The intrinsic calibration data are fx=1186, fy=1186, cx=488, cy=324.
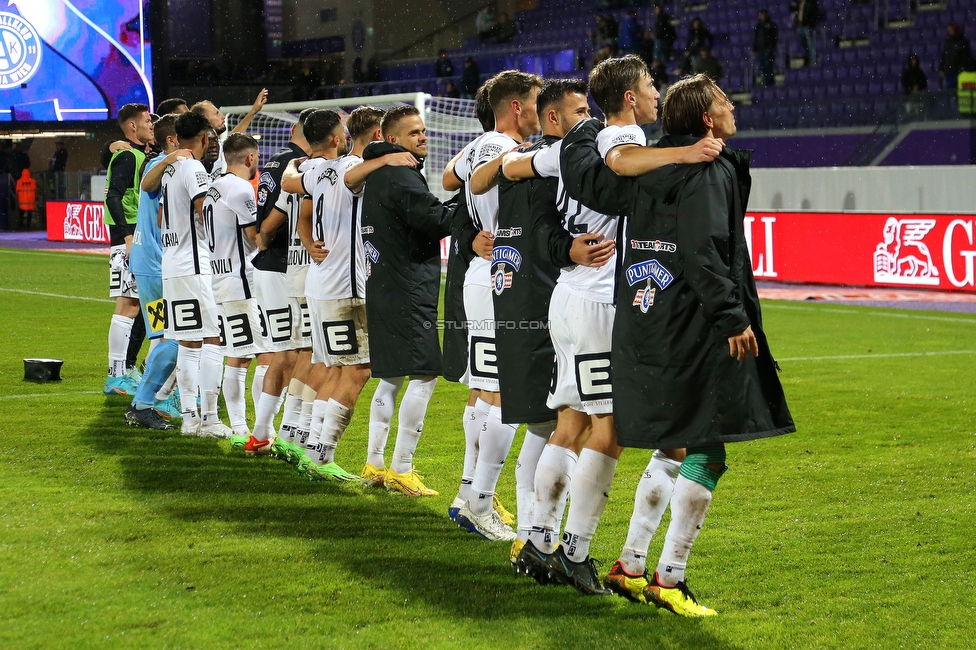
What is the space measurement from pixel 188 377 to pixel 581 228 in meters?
3.91

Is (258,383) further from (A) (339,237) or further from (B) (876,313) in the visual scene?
(B) (876,313)

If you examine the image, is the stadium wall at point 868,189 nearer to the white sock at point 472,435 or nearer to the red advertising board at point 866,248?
the red advertising board at point 866,248

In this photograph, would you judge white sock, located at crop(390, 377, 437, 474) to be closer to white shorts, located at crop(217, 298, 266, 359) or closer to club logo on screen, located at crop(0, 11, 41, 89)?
white shorts, located at crop(217, 298, 266, 359)

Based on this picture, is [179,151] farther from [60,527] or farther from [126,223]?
[60,527]

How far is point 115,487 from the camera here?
6.12m

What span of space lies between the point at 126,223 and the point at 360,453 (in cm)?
338

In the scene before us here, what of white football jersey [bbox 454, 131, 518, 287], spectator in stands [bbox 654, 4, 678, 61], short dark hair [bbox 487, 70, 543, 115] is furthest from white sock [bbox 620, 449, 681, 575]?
spectator in stands [bbox 654, 4, 678, 61]

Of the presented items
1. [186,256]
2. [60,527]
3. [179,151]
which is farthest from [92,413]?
[60,527]

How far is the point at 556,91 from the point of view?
15.4 ft

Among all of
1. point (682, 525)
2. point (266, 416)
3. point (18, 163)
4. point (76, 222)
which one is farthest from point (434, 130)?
point (18, 163)

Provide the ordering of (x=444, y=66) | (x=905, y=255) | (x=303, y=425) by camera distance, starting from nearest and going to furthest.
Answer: (x=303, y=425) < (x=905, y=255) < (x=444, y=66)

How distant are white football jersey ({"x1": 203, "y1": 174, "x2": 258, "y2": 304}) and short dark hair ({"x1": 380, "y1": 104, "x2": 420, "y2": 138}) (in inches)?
63.3

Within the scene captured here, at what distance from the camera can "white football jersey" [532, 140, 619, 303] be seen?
4.45 metres

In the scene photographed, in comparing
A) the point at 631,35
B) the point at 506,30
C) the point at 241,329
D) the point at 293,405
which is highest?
the point at 506,30
